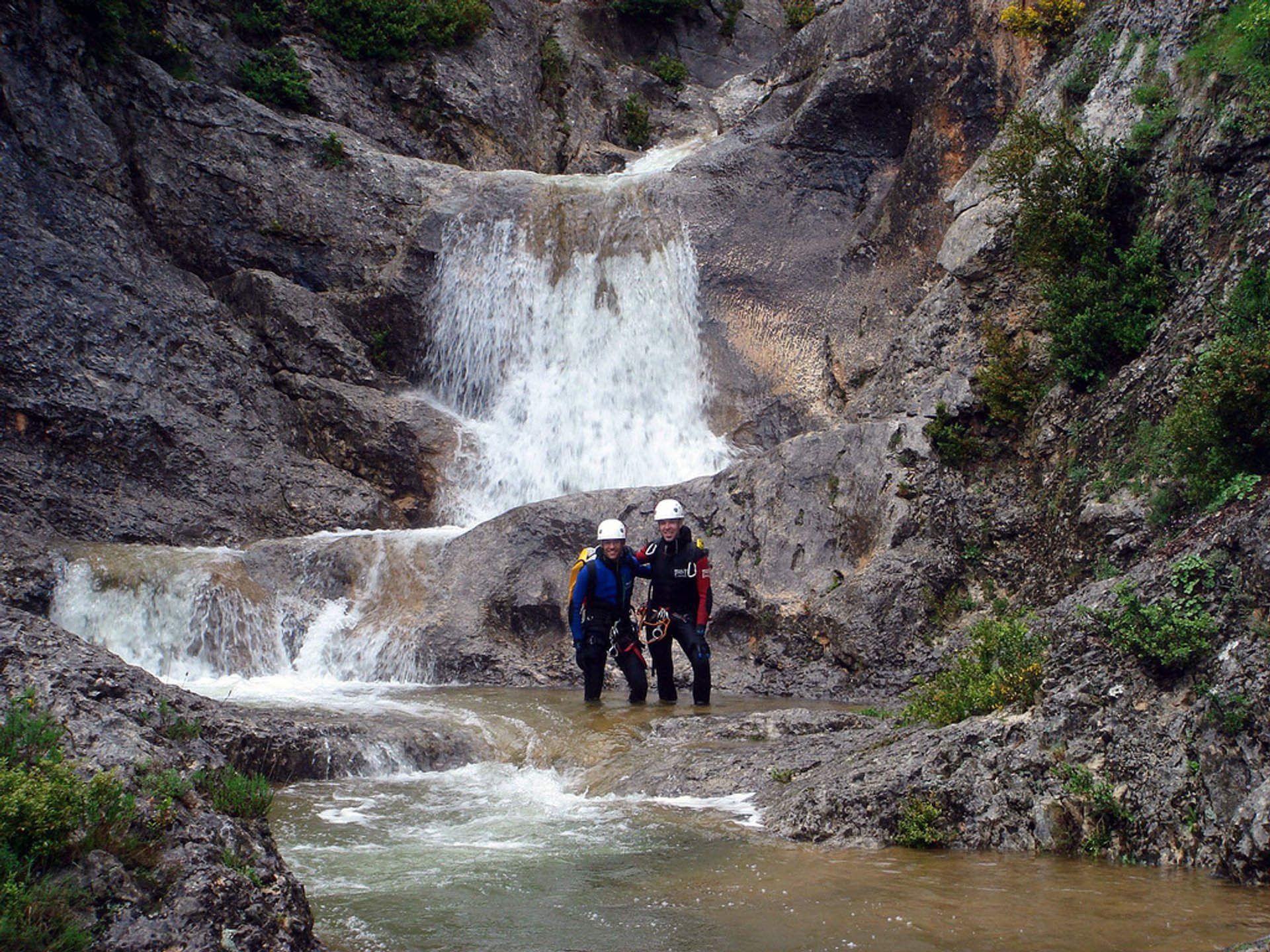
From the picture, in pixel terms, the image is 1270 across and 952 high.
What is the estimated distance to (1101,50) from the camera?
14.1 metres

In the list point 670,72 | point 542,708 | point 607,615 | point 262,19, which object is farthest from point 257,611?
point 670,72

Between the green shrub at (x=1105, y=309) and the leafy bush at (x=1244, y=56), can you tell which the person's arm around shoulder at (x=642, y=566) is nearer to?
the green shrub at (x=1105, y=309)

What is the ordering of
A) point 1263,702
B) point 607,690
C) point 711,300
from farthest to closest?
1. point 711,300
2. point 607,690
3. point 1263,702

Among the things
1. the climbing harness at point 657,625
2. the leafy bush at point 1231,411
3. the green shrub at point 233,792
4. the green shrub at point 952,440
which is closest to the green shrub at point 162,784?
the green shrub at point 233,792

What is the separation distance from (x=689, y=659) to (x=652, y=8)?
2331 centimetres

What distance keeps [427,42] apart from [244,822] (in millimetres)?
23234

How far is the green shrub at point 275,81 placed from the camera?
2136 centimetres

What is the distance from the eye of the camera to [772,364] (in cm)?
1859

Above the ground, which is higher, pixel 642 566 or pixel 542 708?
pixel 642 566

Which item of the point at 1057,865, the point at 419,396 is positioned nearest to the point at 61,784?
the point at 1057,865

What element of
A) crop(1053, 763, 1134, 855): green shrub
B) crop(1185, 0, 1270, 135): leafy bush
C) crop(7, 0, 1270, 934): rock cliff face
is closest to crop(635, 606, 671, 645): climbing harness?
crop(7, 0, 1270, 934): rock cliff face

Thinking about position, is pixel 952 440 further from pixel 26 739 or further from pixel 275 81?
pixel 275 81

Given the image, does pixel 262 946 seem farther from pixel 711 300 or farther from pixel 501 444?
pixel 711 300

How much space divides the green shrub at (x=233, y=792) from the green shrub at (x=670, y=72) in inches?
1055
